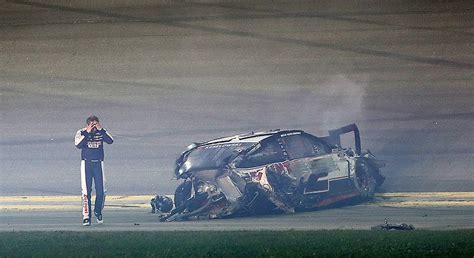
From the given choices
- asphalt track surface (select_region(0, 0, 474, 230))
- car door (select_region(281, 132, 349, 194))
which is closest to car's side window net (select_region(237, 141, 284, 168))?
car door (select_region(281, 132, 349, 194))

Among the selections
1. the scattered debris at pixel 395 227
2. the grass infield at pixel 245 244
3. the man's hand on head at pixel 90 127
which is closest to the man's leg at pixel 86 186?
the man's hand on head at pixel 90 127

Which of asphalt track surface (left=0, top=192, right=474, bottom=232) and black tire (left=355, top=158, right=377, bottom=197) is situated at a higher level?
black tire (left=355, top=158, right=377, bottom=197)

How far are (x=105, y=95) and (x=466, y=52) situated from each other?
7.43m

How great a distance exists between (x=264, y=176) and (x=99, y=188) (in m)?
2.55

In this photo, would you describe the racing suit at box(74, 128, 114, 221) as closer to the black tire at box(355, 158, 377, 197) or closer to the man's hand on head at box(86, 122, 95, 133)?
the man's hand on head at box(86, 122, 95, 133)

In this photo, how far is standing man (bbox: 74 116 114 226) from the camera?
2212 centimetres

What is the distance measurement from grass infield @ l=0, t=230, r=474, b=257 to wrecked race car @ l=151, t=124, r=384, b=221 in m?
2.03

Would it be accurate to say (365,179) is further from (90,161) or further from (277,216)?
(90,161)

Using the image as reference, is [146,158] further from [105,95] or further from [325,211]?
[325,211]

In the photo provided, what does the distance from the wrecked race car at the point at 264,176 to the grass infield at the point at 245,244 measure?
2027 mm

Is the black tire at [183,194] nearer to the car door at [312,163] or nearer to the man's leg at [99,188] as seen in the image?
the man's leg at [99,188]

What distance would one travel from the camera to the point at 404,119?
90.1 feet

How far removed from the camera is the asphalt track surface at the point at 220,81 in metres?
26.7

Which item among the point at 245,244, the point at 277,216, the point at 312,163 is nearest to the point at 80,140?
the point at 277,216
